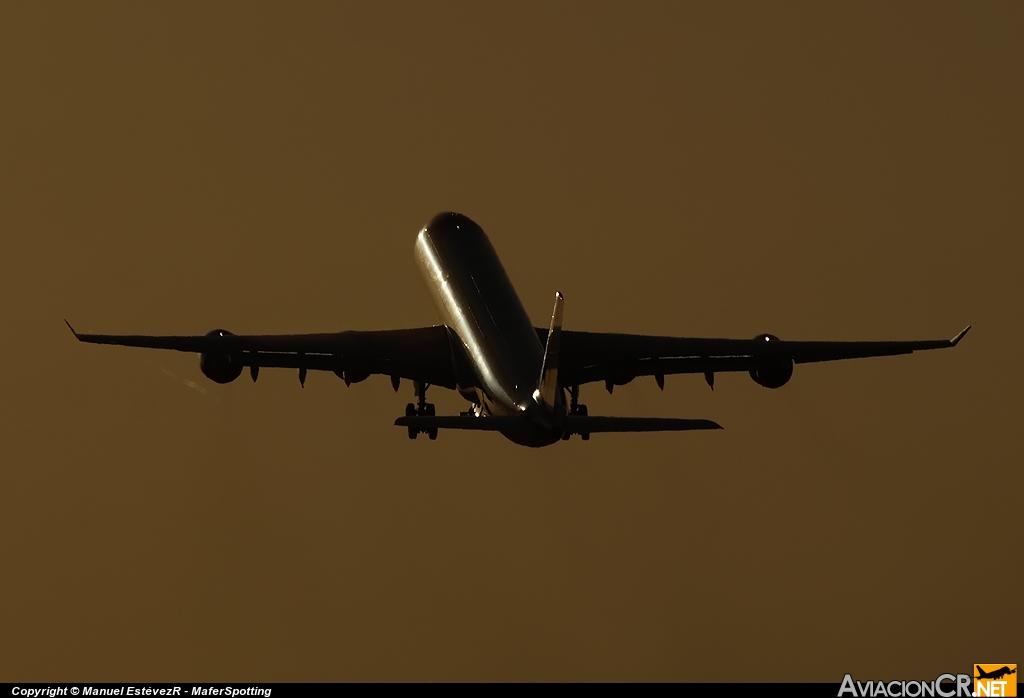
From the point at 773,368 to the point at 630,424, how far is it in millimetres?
12435

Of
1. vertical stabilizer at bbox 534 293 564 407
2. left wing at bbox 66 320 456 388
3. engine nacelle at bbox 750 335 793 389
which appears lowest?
vertical stabilizer at bbox 534 293 564 407

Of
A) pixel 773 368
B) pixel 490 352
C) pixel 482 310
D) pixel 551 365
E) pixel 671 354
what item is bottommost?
pixel 551 365

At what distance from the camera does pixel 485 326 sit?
63938 mm

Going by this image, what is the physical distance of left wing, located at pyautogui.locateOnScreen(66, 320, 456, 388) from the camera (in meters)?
61.8

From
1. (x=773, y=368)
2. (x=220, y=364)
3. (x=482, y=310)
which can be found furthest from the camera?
(x=773, y=368)

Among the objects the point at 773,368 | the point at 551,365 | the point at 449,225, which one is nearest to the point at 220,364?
the point at 551,365

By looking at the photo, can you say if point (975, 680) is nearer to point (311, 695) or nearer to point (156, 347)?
point (311, 695)

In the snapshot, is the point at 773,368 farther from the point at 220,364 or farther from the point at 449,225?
the point at 220,364

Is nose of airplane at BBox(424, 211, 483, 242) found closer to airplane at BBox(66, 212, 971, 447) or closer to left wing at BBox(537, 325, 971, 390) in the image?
airplane at BBox(66, 212, 971, 447)

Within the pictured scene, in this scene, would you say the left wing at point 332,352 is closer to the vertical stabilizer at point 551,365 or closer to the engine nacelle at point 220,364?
the engine nacelle at point 220,364

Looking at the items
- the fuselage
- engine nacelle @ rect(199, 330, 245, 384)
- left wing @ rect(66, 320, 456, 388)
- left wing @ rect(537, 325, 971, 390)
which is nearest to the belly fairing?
the fuselage

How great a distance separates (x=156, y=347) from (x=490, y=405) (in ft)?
34.1

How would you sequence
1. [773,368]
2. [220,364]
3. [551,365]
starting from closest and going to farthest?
[551,365], [220,364], [773,368]

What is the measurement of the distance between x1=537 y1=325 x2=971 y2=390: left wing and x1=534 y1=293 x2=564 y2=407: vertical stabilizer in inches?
228
